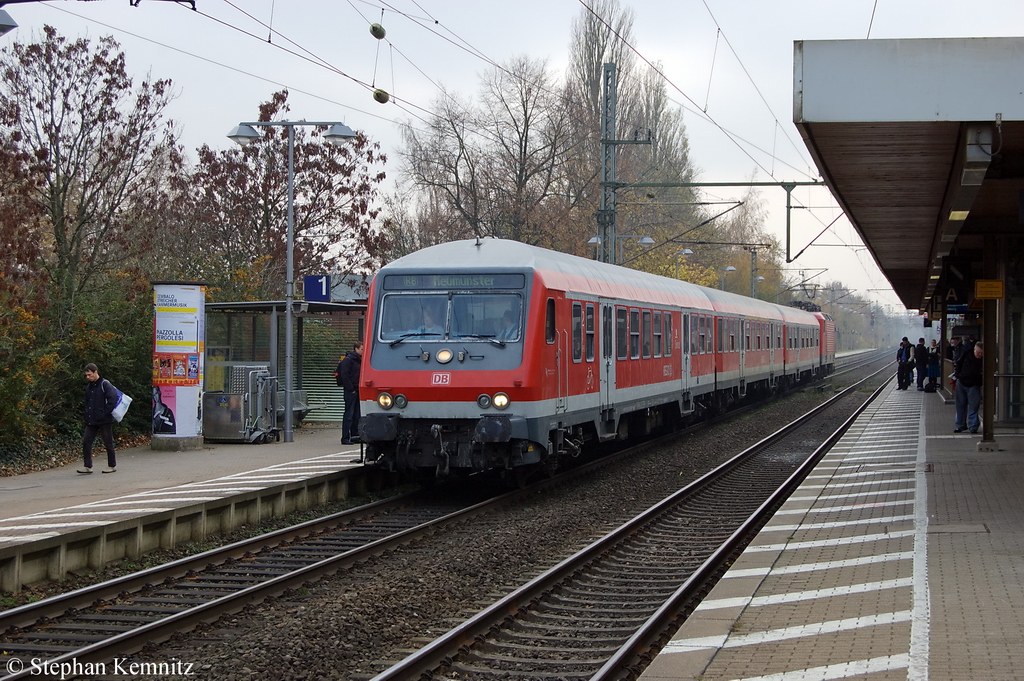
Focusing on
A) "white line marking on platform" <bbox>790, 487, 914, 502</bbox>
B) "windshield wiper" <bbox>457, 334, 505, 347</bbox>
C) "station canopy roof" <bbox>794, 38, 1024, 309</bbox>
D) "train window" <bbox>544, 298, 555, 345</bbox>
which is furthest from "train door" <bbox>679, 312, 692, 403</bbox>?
"station canopy roof" <bbox>794, 38, 1024, 309</bbox>

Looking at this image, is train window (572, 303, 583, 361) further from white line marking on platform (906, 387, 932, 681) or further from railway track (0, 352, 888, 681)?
white line marking on platform (906, 387, 932, 681)

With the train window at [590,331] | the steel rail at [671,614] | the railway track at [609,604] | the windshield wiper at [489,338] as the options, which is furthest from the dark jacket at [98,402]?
the steel rail at [671,614]

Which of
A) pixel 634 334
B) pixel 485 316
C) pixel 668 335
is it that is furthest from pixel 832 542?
pixel 668 335

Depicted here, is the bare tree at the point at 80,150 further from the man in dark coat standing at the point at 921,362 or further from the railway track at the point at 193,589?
the man in dark coat standing at the point at 921,362

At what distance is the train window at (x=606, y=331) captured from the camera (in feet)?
52.1

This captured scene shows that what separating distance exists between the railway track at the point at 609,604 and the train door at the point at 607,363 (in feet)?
7.63

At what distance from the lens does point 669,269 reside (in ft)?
149

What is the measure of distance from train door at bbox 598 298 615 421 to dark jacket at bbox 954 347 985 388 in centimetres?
687

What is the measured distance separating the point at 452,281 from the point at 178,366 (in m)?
6.05

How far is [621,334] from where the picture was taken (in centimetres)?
1694

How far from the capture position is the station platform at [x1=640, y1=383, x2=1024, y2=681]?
595cm

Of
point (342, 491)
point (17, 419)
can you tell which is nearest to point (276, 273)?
point (17, 419)

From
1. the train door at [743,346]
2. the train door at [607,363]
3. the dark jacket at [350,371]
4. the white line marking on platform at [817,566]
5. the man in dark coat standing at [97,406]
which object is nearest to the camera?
the white line marking on platform at [817,566]

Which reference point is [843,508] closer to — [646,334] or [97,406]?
[646,334]
